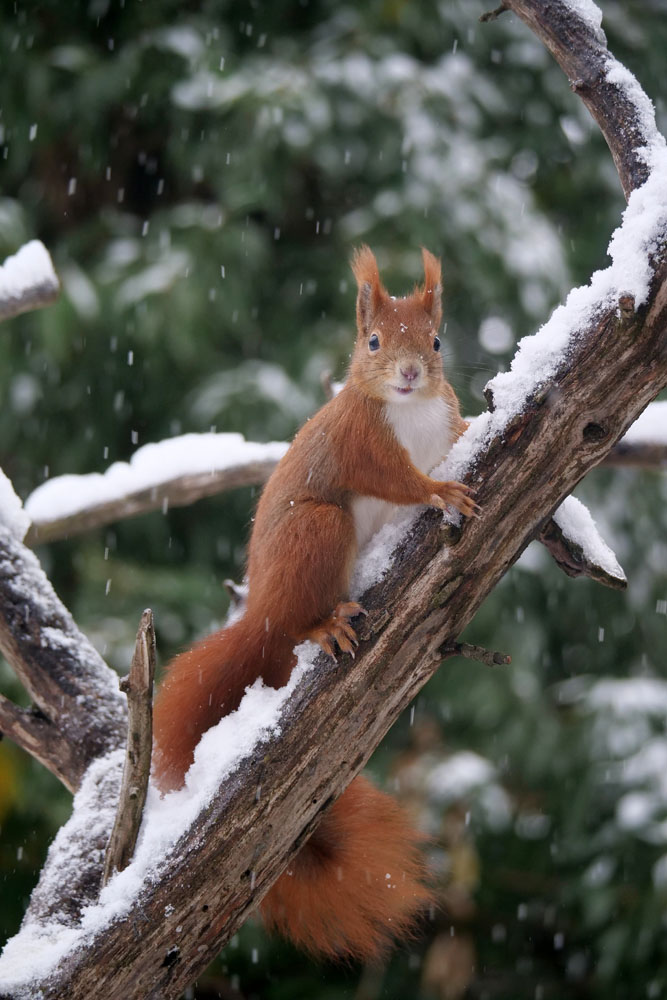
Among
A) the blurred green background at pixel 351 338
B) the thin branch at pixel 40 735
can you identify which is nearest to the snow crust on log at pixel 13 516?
the thin branch at pixel 40 735

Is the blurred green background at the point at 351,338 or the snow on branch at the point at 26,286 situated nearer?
the snow on branch at the point at 26,286

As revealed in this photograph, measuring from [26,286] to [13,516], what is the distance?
1.23ft

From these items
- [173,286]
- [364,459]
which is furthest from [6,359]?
[364,459]

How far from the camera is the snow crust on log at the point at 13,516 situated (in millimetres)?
1503

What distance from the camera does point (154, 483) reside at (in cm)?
167

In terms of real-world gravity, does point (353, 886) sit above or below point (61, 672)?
above

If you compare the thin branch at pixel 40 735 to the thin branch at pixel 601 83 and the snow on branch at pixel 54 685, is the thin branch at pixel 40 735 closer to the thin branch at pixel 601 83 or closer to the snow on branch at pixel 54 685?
the snow on branch at pixel 54 685

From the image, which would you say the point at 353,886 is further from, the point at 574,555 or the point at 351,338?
the point at 351,338

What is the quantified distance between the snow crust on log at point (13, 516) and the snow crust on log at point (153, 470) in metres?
0.16

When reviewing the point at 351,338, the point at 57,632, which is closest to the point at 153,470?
the point at 57,632

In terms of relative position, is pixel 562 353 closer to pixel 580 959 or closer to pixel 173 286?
pixel 173 286

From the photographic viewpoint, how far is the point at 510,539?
107cm

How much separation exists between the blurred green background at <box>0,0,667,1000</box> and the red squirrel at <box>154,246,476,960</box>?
103 centimetres

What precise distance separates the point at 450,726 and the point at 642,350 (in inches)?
74.3
